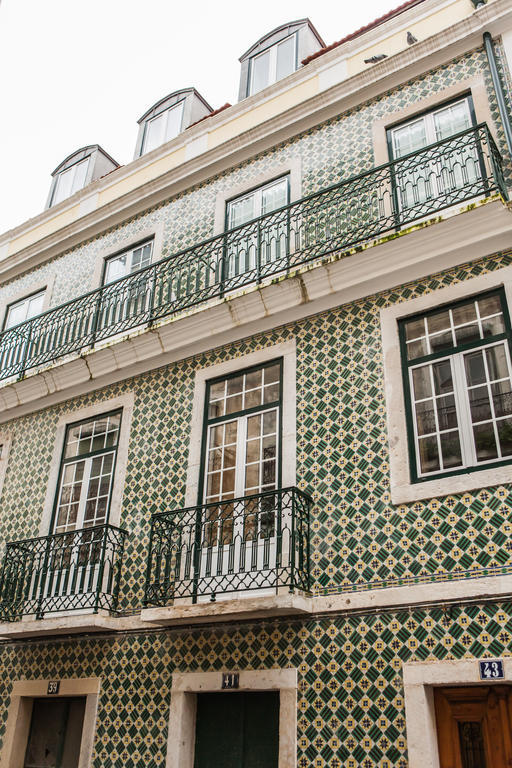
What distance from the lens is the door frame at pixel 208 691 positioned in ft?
18.6

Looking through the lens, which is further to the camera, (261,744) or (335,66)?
(335,66)

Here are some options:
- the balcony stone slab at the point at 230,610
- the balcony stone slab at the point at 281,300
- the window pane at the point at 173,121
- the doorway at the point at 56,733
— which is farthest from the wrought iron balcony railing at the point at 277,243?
the doorway at the point at 56,733

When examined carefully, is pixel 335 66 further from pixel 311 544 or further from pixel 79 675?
pixel 79 675

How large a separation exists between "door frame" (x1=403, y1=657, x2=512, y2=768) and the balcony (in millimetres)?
1159

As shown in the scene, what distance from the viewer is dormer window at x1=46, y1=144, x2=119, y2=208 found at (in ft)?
39.9

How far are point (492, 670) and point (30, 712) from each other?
5.04 m

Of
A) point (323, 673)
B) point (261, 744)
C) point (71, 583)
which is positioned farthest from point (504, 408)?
point (71, 583)

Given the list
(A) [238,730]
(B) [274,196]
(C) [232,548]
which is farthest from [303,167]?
(A) [238,730]

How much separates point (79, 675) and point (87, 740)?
24.3 inches

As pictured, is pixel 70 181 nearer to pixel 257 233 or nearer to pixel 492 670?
pixel 257 233

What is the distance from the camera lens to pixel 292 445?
6723 mm

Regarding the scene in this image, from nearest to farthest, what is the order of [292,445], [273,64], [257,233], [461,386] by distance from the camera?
[461,386], [292,445], [257,233], [273,64]

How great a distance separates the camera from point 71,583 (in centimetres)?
757

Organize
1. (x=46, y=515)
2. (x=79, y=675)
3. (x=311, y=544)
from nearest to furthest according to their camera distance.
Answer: (x=311, y=544), (x=79, y=675), (x=46, y=515)
